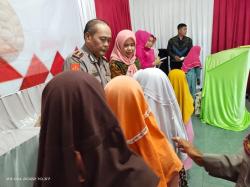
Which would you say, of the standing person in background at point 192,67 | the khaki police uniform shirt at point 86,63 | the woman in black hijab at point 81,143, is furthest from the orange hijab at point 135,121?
the standing person in background at point 192,67

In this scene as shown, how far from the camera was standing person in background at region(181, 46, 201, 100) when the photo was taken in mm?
3918

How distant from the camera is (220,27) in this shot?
4.50 m

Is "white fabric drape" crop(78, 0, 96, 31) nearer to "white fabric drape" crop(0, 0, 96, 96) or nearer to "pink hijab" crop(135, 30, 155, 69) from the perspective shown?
"white fabric drape" crop(0, 0, 96, 96)

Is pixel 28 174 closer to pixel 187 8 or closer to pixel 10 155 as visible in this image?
pixel 10 155

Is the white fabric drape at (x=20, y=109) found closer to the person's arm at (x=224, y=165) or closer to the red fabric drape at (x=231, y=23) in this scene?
the person's arm at (x=224, y=165)

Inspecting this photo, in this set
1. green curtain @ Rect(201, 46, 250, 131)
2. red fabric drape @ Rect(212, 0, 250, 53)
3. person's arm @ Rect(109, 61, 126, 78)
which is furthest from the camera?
red fabric drape @ Rect(212, 0, 250, 53)

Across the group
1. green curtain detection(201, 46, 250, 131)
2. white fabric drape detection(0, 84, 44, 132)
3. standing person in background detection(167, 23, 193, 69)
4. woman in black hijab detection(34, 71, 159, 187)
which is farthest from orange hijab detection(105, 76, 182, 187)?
standing person in background detection(167, 23, 193, 69)

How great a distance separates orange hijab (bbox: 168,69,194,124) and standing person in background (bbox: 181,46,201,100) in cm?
223

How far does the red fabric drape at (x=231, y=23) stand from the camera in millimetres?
4297

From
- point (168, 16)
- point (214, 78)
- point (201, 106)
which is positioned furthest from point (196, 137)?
point (168, 16)

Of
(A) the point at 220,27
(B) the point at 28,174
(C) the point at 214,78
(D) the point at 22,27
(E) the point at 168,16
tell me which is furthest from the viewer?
(E) the point at 168,16

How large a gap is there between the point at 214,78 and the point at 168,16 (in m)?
2.20

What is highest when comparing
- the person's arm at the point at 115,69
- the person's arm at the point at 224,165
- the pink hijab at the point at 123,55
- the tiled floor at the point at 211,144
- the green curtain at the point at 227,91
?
the pink hijab at the point at 123,55

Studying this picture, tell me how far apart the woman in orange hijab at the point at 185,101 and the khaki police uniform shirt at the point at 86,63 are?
1.79 ft
